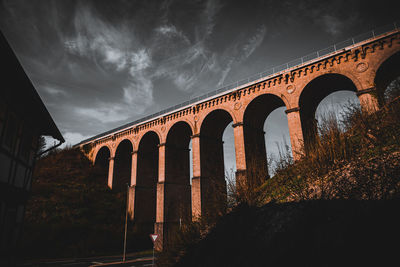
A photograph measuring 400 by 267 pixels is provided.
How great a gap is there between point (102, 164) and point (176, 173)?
16.6 m

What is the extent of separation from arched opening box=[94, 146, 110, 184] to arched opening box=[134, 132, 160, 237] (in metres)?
8.72

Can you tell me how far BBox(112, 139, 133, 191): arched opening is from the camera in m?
31.7

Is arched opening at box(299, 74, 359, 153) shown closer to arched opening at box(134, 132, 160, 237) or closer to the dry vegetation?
the dry vegetation

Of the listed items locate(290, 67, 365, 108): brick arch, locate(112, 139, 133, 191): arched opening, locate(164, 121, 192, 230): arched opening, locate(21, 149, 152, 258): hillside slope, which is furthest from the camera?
locate(112, 139, 133, 191): arched opening

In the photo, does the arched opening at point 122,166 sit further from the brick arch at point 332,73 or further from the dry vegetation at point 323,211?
the dry vegetation at point 323,211

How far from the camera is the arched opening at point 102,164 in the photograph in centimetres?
A: 3441

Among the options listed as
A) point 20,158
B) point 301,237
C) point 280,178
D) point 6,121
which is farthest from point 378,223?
point 20,158

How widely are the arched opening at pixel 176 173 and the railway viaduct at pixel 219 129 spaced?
0.30 ft

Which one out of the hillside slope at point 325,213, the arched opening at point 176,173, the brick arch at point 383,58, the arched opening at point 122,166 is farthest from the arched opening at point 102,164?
the brick arch at point 383,58

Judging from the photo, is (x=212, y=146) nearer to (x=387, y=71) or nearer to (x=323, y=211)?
(x=387, y=71)

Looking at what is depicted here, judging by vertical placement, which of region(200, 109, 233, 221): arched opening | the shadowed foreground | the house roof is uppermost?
region(200, 109, 233, 221): arched opening

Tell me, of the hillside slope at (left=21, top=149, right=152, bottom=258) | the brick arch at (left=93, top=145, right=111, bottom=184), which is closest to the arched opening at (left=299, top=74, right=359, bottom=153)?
the hillside slope at (left=21, top=149, right=152, bottom=258)

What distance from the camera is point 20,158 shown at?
7.95 meters

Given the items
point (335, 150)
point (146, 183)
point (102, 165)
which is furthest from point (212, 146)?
point (102, 165)
